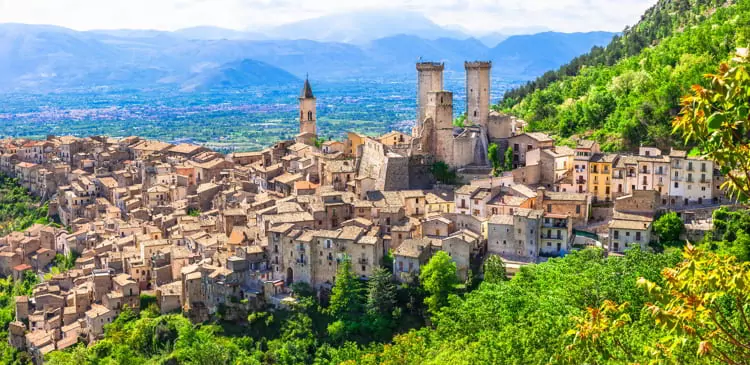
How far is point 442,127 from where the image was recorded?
4822 centimetres

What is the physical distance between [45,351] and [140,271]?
6.48 meters

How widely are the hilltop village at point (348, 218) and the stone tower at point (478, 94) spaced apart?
0.33 feet

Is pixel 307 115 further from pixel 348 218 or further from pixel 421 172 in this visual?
pixel 348 218

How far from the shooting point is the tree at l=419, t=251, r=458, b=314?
3562cm

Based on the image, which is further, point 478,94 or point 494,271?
point 478,94

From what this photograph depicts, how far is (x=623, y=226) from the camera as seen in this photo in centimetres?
3588

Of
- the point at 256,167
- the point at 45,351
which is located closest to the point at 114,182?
the point at 256,167

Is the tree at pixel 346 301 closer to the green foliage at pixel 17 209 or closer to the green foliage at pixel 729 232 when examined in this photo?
the green foliage at pixel 729 232

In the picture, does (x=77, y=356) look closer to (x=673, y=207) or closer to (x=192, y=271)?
(x=192, y=271)

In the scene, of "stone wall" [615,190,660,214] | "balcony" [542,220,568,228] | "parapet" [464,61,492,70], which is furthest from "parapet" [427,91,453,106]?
"stone wall" [615,190,660,214]

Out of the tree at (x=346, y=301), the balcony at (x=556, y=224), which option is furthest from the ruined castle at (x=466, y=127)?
the tree at (x=346, y=301)

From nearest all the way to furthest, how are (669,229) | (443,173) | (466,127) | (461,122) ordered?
(669,229) < (443,173) < (466,127) < (461,122)

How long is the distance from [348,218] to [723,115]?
36629mm

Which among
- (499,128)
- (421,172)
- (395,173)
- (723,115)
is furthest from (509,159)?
(723,115)
